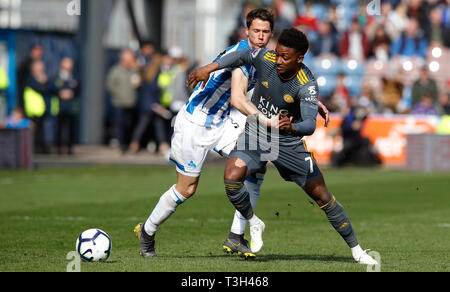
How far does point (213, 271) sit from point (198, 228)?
3522 mm

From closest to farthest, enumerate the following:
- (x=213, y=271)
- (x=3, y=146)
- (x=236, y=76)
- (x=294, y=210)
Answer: (x=213, y=271), (x=236, y=76), (x=294, y=210), (x=3, y=146)

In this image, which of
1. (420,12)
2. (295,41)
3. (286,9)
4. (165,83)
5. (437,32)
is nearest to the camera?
(295,41)

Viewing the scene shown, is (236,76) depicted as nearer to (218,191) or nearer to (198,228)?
(198,228)

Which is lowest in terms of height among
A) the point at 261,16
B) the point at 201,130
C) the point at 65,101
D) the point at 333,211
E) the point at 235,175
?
the point at 65,101

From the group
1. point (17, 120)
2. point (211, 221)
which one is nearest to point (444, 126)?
point (17, 120)

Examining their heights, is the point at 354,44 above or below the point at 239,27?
below

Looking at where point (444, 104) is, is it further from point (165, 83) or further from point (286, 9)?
point (165, 83)

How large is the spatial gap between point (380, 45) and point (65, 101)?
8.53 m

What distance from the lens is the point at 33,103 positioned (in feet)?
71.1

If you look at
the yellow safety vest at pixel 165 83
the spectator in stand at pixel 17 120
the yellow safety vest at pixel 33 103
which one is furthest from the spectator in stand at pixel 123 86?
the spectator in stand at pixel 17 120

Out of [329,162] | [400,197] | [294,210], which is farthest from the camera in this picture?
[329,162]

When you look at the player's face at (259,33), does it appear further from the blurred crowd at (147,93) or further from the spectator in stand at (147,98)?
the spectator in stand at (147,98)

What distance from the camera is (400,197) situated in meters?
14.7
